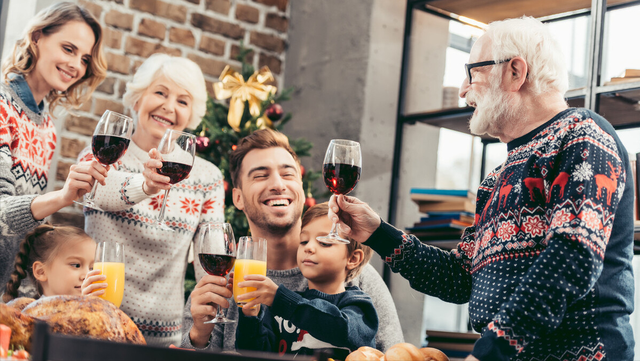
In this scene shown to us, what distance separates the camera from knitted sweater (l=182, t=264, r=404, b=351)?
196 cm

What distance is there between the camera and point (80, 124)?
3500 millimetres

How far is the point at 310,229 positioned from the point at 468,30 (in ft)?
8.08

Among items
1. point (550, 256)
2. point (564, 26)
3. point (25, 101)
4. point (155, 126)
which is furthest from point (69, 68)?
point (564, 26)

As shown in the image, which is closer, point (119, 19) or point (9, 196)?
point (9, 196)

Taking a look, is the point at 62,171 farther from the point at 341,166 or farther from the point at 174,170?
the point at 341,166

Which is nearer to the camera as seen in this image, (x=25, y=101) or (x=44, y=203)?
(x=44, y=203)

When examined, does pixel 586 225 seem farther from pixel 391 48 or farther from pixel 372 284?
pixel 391 48

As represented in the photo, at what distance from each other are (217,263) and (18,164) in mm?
995

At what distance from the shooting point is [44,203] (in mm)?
1996

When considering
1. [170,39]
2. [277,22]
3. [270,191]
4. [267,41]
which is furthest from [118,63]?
[270,191]

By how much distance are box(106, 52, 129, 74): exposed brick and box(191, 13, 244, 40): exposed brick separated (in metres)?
0.50

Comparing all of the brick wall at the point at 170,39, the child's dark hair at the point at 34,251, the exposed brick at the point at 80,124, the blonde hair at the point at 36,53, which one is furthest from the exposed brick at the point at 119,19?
the child's dark hair at the point at 34,251

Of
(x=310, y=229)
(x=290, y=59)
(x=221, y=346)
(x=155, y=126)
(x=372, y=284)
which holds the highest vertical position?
(x=290, y=59)

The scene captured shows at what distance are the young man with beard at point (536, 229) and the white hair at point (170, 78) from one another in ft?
3.25
